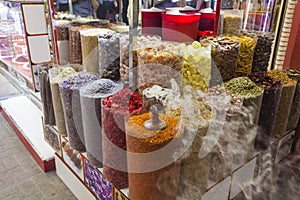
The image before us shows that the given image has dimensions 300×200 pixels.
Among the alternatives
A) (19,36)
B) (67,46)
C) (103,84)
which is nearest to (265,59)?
(103,84)

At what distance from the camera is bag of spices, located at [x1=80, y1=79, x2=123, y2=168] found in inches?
39.8

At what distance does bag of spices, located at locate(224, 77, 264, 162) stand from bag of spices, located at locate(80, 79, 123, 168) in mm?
464

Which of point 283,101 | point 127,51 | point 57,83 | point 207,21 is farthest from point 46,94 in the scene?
point 283,101

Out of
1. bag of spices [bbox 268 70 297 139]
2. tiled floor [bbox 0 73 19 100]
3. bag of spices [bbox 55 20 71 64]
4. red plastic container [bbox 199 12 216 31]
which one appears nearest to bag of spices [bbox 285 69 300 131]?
bag of spices [bbox 268 70 297 139]

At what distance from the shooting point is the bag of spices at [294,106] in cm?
130

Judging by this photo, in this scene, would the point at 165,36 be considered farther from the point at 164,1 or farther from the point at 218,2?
the point at 164,1

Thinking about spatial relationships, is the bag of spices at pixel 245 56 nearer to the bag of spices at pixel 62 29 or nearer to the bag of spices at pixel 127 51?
the bag of spices at pixel 127 51

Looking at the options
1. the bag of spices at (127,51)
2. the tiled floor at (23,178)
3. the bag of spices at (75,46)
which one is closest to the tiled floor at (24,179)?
the tiled floor at (23,178)

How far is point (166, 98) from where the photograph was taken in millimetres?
838

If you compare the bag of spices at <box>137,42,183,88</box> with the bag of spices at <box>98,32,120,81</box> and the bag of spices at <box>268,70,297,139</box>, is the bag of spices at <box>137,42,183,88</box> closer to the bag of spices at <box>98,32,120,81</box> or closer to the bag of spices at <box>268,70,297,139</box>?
the bag of spices at <box>98,32,120,81</box>

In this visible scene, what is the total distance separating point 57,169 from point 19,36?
1692 mm

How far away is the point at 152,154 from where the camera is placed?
Result: 755 millimetres

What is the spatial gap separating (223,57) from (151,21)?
535 millimetres

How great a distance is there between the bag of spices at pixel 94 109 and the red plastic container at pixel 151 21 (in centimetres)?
46
